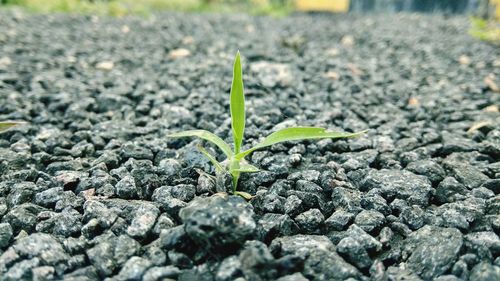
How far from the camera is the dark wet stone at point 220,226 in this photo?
1.02 m

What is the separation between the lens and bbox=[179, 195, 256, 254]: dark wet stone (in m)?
1.02

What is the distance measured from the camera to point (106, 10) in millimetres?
5473

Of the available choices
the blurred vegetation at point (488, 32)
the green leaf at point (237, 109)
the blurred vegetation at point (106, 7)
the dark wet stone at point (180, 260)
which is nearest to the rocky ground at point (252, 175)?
the dark wet stone at point (180, 260)

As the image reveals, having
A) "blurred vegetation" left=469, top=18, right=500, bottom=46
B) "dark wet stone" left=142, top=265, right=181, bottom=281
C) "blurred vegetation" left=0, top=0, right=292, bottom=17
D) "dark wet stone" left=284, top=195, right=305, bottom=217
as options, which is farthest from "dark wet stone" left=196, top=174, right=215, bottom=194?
"blurred vegetation" left=0, top=0, right=292, bottom=17

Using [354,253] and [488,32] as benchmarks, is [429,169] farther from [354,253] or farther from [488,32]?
[488,32]

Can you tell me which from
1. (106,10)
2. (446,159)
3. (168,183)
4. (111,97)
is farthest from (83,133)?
(106,10)

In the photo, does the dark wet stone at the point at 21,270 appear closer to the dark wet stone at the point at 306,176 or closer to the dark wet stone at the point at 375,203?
the dark wet stone at the point at 306,176

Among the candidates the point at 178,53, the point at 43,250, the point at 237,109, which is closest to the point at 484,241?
the point at 237,109

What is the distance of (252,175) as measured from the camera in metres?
1.45

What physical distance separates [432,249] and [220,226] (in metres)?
0.57

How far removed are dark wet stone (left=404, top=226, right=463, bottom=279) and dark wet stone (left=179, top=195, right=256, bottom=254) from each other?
0.44 meters

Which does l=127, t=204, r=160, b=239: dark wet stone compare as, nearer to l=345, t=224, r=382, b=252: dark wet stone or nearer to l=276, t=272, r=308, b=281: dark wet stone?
l=276, t=272, r=308, b=281: dark wet stone

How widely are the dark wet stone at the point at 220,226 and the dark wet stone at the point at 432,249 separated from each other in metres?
0.44

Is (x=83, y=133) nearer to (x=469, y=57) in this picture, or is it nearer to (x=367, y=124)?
(x=367, y=124)
